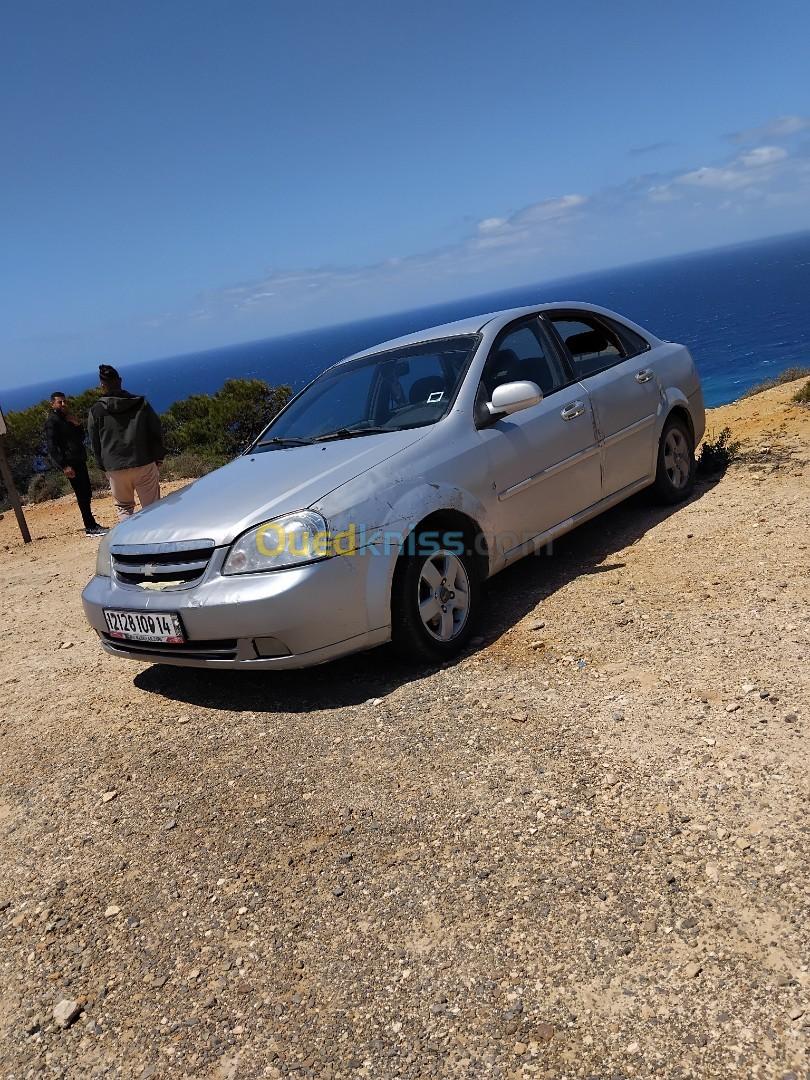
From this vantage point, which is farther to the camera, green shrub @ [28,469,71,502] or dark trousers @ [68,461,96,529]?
green shrub @ [28,469,71,502]

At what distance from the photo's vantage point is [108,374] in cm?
793

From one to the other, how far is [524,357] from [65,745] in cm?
336

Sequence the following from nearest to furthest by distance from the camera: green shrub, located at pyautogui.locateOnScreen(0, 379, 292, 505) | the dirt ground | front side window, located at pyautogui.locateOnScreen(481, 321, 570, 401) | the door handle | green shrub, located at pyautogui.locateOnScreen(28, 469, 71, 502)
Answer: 1. the dirt ground
2. front side window, located at pyautogui.locateOnScreen(481, 321, 570, 401)
3. the door handle
4. green shrub, located at pyautogui.locateOnScreen(28, 469, 71, 502)
5. green shrub, located at pyautogui.locateOnScreen(0, 379, 292, 505)

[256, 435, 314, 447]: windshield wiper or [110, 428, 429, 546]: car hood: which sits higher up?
[256, 435, 314, 447]: windshield wiper

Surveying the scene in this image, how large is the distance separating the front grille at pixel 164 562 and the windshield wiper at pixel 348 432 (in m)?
1.19

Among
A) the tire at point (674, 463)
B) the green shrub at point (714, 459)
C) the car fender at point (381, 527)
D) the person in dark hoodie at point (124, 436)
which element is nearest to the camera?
the car fender at point (381, 527)

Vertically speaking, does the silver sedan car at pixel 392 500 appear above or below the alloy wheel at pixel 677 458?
above

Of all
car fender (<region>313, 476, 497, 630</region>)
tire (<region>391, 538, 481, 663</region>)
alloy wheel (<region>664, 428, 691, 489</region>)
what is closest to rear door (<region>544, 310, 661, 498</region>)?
alloy wheel (<region>664, 428, 691, 489</region>)

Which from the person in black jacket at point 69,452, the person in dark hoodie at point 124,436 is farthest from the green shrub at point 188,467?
the person in dark hoodie at point 124,436

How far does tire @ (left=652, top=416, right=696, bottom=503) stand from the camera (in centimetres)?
620

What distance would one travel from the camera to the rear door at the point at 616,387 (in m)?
5.54

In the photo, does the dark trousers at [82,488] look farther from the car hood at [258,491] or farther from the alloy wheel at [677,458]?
the alloy wheel at [677,458]

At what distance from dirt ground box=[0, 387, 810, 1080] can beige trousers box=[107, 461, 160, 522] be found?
145 inches

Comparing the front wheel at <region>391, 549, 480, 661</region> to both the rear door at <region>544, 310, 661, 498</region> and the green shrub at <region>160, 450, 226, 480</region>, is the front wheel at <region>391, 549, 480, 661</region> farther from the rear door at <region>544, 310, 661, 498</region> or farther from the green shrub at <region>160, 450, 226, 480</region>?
the green shrub at <region>160, 450, 226, 480</region>
